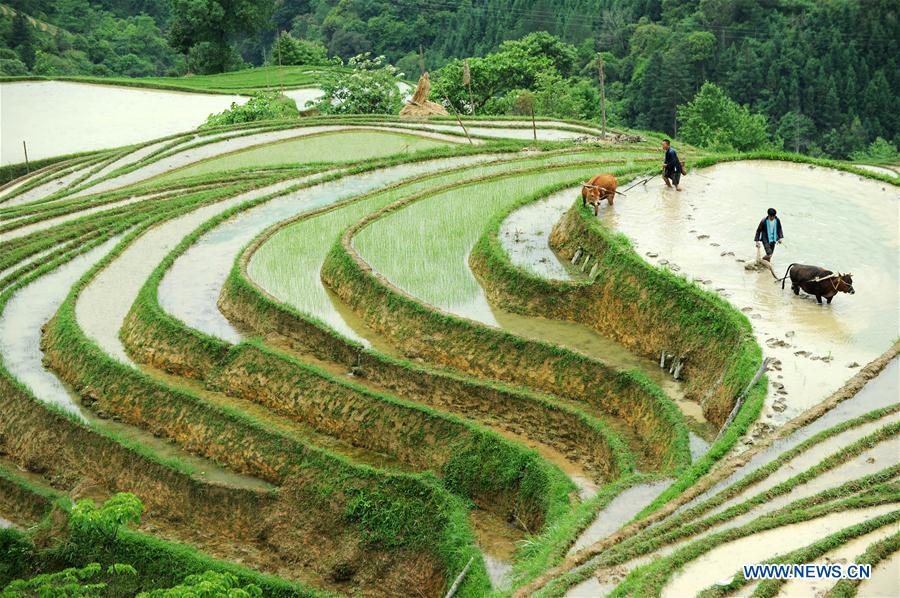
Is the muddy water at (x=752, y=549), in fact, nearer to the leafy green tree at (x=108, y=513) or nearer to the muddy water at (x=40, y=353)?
the leafy green tree at (x=108, y=513)

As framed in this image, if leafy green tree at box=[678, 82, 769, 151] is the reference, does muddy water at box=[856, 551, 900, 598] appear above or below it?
above

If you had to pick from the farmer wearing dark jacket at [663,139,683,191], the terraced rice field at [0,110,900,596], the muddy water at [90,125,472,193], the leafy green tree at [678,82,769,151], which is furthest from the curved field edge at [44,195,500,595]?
the leafy green tree at [678,82,769,151]

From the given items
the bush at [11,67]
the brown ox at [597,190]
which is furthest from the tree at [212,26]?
the brown ox at [597,190]

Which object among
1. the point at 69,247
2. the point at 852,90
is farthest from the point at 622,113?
the point at 69,247

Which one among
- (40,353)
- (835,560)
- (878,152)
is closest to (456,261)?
(40,353)

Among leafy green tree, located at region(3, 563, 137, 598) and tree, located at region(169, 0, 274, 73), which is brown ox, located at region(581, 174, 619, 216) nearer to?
leafy green tree, located at region(3, 563, 137, 598)

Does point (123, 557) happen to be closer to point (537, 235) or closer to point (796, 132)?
point (537, 235)
